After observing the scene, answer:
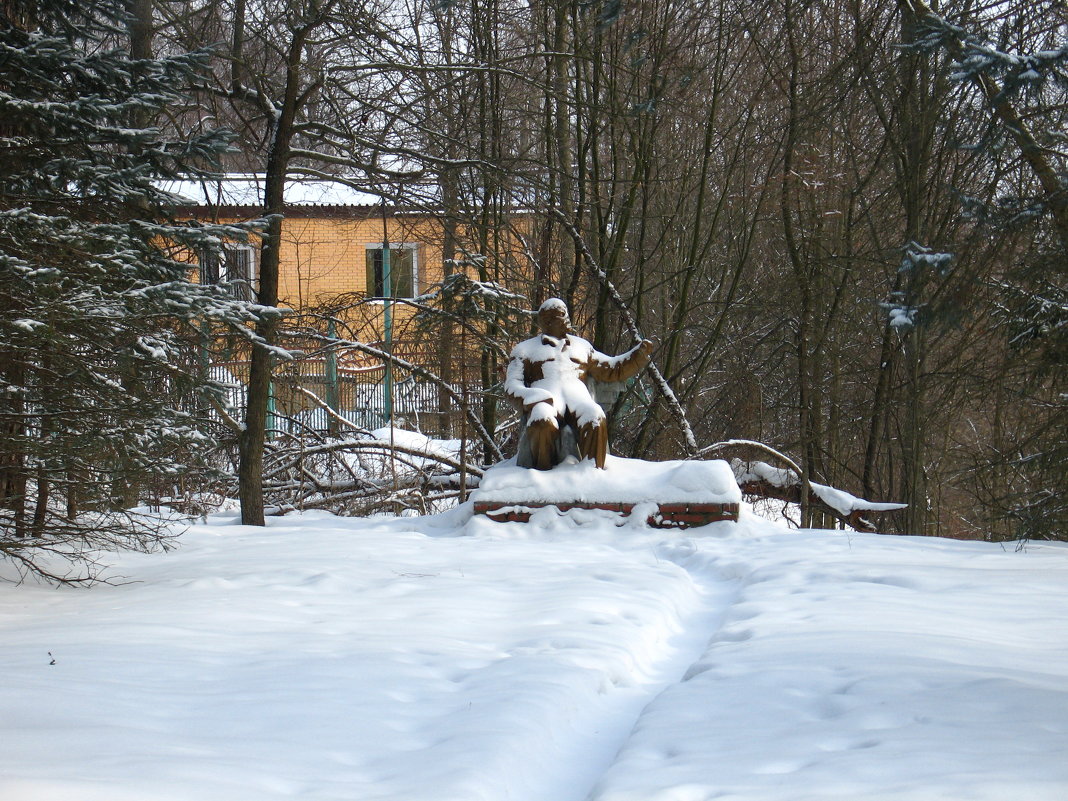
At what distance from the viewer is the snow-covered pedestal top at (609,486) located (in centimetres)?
864

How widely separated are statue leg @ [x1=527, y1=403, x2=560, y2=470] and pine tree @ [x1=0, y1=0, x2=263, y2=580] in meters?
2.91

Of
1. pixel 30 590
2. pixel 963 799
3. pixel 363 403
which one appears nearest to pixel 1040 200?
pixel 963 799

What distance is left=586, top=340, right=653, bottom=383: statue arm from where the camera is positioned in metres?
9.04

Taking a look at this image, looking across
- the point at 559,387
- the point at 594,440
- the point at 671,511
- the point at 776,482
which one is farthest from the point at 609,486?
the point at 776,482

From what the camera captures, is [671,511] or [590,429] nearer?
[671,511]

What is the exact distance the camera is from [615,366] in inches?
361

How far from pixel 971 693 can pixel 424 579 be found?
361 centimetres

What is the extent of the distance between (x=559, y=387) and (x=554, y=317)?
0.67 m

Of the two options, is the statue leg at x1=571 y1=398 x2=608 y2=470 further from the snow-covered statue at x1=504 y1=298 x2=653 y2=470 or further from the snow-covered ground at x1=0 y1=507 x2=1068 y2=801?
the snow-covered ground at x1=0 y1=507 x2=1068 y2=801

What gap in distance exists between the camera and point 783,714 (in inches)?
146

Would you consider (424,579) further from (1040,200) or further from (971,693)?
(1040,200)

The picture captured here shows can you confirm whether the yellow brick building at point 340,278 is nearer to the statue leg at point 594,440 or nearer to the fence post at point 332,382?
the fence post at point 332,382

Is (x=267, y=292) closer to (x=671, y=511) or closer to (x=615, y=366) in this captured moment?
(x=615, y=366)

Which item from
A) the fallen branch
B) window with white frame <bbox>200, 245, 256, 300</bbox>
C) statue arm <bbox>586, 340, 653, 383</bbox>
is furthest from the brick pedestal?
the fallen branch
